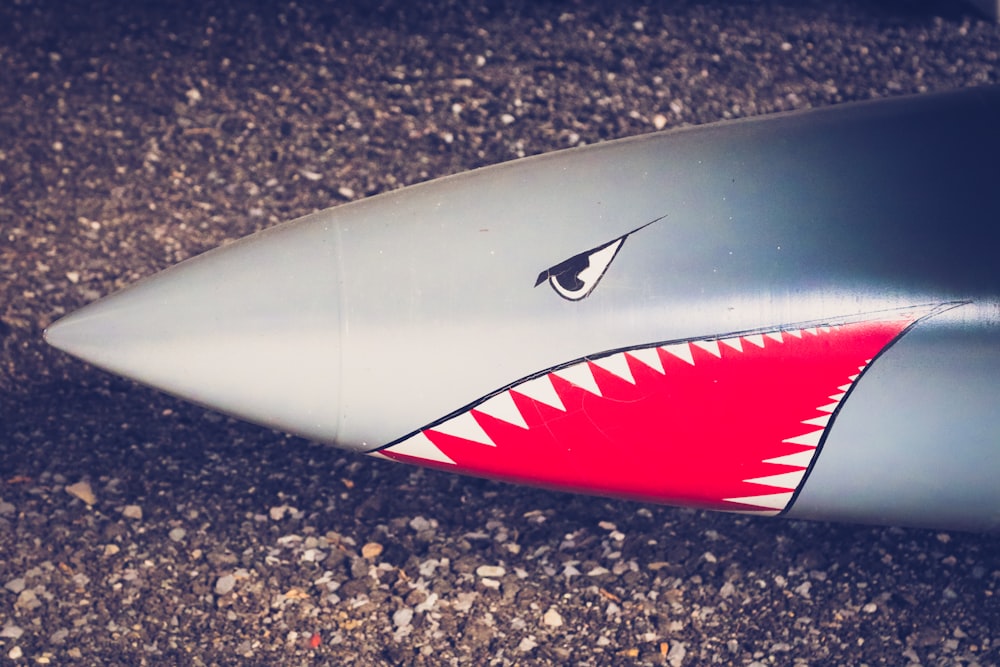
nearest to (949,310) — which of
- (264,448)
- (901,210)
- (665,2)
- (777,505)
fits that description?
(901,210)

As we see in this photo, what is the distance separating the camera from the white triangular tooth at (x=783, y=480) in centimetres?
201

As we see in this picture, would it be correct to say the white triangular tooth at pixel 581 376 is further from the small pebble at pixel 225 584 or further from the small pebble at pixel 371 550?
the small pebble at pixel 225 584

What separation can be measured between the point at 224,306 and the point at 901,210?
1.34m

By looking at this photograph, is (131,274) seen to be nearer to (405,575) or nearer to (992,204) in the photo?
(405,575)

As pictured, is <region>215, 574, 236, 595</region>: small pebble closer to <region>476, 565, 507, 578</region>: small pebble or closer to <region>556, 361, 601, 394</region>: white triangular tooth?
<region>476, 565, 507, 578</region>: small pebble

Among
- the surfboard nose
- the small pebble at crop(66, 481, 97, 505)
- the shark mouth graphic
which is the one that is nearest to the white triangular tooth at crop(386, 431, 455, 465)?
the shark mouth graphic

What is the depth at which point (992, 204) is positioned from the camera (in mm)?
1952

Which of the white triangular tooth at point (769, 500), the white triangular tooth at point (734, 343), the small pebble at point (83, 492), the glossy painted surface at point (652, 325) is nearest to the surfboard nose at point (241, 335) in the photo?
the glossy painted surface at point (652, 325)

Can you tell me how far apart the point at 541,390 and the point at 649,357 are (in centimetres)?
22

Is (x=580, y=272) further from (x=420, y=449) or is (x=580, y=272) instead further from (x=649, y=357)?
(x=420, y=449)

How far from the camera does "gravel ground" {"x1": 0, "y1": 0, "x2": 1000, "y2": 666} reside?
2.22 meters

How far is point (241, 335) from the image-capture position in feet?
6.35

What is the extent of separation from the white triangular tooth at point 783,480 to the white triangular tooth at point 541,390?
1.38ft

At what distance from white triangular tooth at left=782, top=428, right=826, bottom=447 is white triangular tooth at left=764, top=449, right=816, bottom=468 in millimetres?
16
